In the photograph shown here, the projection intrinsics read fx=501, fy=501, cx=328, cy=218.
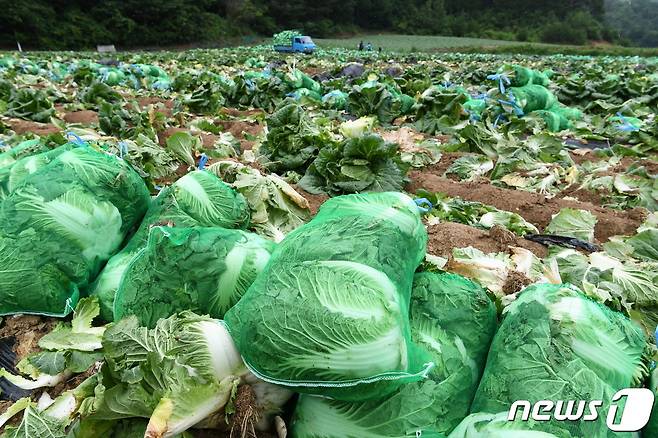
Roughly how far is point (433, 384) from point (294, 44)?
42.2m

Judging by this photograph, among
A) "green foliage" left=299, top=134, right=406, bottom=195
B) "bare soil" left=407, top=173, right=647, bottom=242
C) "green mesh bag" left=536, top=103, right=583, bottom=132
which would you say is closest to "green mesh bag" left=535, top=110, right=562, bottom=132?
"green mesh bag" left=536, top=103, right=583, bottom=132

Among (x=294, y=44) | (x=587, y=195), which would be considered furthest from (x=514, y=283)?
(x=294, y=44)

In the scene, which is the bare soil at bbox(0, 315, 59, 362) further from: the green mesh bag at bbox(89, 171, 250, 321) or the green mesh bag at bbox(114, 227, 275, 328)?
the green mesh bag at bbox(114, 227, 275, 328)

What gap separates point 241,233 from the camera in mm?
2355

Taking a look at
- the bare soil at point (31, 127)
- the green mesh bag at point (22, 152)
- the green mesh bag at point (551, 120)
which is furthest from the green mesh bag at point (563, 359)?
the green mesh bag at point (551, 120)

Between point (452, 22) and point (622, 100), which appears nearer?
point (622, 100)

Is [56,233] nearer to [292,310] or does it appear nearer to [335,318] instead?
[292,310]

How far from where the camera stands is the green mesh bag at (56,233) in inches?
105

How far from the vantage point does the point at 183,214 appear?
2.85 metres

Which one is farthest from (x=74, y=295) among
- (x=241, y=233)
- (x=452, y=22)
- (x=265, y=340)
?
(x=452, y=22)

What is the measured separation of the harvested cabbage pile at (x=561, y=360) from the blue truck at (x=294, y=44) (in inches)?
1637

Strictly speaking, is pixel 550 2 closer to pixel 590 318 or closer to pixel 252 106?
pixel 252 106

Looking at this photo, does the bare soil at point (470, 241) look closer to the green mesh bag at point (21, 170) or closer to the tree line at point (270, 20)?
the green mesh bag at point (21, 170)

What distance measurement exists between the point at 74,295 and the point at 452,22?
91.1 m
